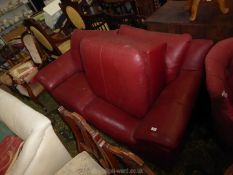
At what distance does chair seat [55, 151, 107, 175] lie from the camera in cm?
141

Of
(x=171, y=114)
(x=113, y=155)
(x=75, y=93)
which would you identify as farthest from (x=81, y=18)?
(x=113, y=155)

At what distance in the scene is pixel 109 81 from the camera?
1.74 meters

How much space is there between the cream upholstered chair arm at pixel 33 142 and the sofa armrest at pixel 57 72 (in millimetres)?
607

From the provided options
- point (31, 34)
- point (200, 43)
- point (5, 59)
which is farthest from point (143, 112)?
point (5, 59)

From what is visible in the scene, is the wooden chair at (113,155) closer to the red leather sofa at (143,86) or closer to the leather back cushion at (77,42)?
the red leather sofa at (143,86)

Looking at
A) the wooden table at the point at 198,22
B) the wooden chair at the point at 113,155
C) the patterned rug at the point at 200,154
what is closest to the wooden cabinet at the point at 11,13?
the wooden table at the point at 198,22

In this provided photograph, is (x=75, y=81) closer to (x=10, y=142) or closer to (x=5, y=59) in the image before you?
(x=10, y=142)

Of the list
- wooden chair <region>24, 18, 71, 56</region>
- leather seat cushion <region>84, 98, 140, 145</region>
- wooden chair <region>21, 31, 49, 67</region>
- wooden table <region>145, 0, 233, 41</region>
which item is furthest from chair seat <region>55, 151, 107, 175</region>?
wooden chair <region>21, 31, 49, 67</region>

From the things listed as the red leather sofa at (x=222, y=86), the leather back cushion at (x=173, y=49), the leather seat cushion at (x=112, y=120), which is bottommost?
the leather seat cushion at (x=112, y=120)

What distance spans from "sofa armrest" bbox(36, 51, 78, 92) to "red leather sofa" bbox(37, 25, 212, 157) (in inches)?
16.0

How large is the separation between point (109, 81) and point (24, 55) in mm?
2430

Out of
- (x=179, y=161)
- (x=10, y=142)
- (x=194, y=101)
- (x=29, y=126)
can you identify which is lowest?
(x=179, y=161)

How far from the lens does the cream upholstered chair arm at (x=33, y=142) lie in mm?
1358

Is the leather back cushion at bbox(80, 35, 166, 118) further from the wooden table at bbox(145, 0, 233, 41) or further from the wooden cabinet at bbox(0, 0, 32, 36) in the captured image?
the wooden cabinet at bbox(0, 0, 32, 36)
